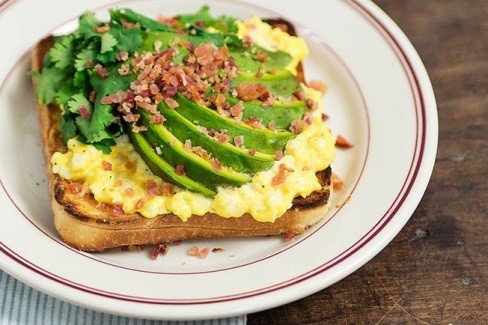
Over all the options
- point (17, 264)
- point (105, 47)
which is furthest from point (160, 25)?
point (17, 264)

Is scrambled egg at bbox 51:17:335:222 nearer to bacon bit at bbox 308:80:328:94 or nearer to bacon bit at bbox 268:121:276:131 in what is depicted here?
bacon bit at bbox 268:121:276:131

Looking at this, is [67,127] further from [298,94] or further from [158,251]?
[298,94]

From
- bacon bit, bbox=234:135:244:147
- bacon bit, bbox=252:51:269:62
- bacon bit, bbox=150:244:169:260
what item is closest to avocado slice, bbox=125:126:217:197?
bacon bit, bbox=234:135:244:147

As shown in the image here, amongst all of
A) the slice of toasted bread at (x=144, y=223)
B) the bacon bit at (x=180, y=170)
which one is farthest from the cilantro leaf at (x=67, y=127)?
the bacon bit at (x=180, y=170)

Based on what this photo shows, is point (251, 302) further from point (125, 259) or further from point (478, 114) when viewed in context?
point (478, 114)

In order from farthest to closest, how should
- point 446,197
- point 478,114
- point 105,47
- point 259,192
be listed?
point 478,114 → point 446,197 → point 105,47 → point 259,192

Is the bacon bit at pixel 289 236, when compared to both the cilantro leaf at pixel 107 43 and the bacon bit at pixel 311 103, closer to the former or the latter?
the bacon bit at pixel 311 103
